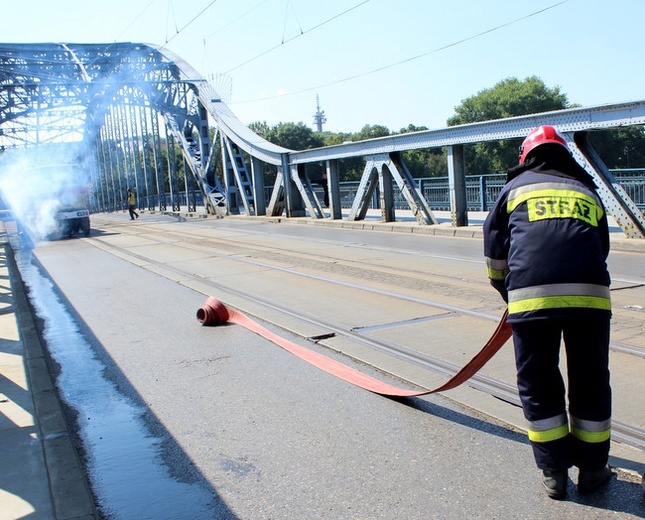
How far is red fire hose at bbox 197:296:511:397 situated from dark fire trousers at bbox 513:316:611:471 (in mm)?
389

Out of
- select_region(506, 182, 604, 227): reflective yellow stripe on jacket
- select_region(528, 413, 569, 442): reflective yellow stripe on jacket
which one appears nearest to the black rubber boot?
select_region(528, 413, 569, 442): reflective yellow stripe on jacket

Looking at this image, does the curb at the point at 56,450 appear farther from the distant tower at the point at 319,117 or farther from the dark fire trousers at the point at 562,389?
the distant tower at the point at 319,117

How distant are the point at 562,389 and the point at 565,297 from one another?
491 mm

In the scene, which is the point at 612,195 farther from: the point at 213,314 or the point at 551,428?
the point at 551,428

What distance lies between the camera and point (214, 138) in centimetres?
3553

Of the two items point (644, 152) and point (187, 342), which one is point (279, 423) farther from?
point (644, 152)

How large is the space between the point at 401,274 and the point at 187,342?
486 cm

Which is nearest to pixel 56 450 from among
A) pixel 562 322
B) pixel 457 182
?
pixel 562 322

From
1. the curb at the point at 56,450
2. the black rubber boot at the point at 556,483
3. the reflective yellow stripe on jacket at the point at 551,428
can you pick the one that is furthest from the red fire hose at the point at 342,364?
the curb at the point at 56,450

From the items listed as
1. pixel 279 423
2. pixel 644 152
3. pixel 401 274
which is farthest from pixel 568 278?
pixel 644 152

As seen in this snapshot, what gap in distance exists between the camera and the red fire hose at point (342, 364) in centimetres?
425

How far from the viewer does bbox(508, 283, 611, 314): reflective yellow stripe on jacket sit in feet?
11.1

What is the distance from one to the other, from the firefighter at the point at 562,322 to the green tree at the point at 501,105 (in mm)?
74872

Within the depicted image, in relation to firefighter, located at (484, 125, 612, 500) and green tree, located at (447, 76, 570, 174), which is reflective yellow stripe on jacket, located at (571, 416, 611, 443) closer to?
firefighter, located at (484, 125, 612, 500)
